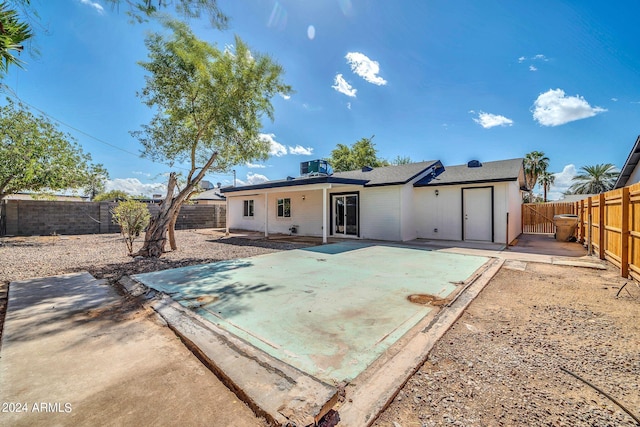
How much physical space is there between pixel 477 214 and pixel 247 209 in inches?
541

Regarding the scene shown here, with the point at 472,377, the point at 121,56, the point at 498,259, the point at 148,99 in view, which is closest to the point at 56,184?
the point at 121,56

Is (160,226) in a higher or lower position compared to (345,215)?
lower

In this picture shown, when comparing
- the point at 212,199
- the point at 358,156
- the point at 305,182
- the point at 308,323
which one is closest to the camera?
the point at 308,323

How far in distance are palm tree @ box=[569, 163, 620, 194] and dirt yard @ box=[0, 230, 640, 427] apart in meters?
37.8

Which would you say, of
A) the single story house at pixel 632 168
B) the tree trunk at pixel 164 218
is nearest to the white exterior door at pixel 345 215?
the tree trunk at pixel 164 218

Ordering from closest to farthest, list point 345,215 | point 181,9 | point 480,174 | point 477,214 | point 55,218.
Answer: point 181,9
point 477,214
point 480,174
point 345,215
point 55,218

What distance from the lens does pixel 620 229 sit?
5.38 m

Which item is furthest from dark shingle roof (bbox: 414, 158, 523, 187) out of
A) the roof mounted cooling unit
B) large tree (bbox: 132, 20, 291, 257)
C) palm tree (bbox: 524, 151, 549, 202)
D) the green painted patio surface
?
palm tree (bbox: 524, 151, 549, 202)

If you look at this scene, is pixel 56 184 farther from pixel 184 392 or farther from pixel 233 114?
pixel 184 392

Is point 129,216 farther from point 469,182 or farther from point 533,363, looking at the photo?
point 469,182

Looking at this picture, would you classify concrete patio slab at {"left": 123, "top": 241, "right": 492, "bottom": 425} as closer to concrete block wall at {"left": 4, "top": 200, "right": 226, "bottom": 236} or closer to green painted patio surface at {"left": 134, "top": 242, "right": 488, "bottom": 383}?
green painted patio surface at {"left": 134, "top": 242, "right": 488, "bottom": 383}

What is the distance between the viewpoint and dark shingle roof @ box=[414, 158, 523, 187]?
1036 centimetres

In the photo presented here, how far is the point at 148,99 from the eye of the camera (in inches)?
311

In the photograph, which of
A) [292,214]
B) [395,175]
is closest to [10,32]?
[395,175]
